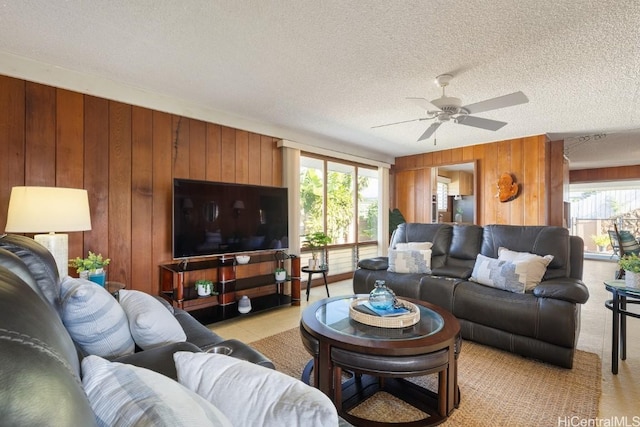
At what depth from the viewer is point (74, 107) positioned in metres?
2.78

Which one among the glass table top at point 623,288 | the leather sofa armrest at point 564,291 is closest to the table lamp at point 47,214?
the leather sofa armrest at point 564,291

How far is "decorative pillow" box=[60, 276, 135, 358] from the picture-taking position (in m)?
1.21

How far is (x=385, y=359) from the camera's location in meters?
1.60

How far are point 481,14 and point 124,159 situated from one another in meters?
3.14

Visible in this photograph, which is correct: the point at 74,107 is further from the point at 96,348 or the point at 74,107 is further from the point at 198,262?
the point at 96,348

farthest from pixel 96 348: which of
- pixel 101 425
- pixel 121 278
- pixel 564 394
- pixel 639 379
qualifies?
pixel 639 379

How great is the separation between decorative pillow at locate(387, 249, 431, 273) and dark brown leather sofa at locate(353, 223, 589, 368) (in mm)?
79

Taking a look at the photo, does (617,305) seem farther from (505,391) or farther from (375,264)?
(375,264)

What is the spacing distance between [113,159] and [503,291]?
12.1 feet

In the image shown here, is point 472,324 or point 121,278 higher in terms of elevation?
point 121,278

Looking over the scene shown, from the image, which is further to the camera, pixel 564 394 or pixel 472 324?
pixel 472 324

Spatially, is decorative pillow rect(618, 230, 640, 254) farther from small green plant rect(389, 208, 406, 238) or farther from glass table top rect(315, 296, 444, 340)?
glass table top rect(315, 296, 444, 340)

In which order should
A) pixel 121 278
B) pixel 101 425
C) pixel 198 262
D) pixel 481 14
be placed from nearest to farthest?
pixel 101 425
pixel 481 14
pixel 121 278
pixel 198 262

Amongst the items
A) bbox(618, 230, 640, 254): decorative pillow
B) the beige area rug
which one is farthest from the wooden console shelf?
bbox(618, 230, 640, 254): decorative pillow
